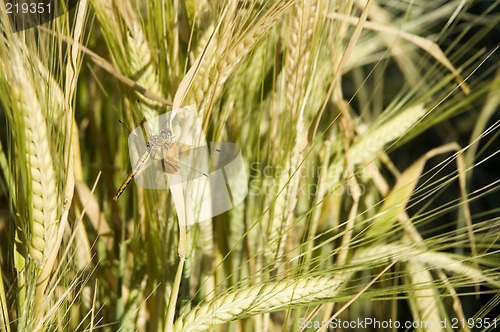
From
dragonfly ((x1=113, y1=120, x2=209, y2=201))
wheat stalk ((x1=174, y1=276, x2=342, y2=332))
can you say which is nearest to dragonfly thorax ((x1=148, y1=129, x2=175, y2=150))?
dragonfly ((x1=113, y1=120, x2=209, y2=201))

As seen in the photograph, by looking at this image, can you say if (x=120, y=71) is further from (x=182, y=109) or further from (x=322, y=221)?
(x=322, y=221)

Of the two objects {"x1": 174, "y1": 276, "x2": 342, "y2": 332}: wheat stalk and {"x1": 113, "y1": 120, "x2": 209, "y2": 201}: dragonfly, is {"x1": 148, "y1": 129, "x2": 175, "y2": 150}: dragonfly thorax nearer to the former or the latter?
{"x1": 113, "y1": 120, "x2": 209, "y2": 201}: dragonfly

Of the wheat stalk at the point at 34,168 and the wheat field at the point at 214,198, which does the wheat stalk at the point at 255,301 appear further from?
the wheat stalk at the point at 34,168

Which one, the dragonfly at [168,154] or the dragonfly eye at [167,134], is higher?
→ the dragonfly eye at [167,134]

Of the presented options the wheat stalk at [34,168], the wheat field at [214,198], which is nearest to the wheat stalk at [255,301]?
the wheat field at [214,198]

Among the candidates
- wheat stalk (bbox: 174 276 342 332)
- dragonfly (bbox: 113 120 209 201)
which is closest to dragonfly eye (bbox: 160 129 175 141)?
dragonfly (bbox: 113 120 209 201)

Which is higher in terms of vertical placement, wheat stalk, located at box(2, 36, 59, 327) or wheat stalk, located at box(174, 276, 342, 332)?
wheat stalk, located at box(2, 36, 59, 327)
